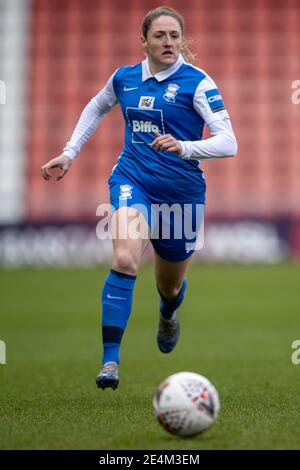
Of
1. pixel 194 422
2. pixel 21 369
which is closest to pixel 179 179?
pixel 194 422

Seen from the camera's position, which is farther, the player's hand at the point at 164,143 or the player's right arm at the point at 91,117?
the player's right arm at the point at 91,117

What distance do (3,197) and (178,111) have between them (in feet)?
55.2

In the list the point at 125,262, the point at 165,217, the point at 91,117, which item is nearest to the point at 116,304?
the point at 125,262

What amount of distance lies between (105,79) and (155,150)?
20.0 metres

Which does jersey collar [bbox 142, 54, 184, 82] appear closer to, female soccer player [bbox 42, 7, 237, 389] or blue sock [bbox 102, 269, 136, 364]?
female soccer player [bbox 42, 7, 237, 389]

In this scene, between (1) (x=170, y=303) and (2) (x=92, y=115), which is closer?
(2) (x=92, y=115)

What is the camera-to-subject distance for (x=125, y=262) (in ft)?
18.0

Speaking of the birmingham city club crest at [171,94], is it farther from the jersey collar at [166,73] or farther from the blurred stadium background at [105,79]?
the blurred stadium background at [105,79]

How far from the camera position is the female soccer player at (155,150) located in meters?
5.55

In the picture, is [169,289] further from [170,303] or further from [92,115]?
[92,115]

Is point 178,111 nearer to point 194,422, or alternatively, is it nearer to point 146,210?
point 146,210

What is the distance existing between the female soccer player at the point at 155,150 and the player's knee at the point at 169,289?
617 millimetres

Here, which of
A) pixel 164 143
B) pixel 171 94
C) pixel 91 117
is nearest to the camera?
pixel 164 143

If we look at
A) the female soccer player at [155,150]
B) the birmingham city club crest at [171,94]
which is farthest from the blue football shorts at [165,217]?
the birmingham city club crest at [171,94]
